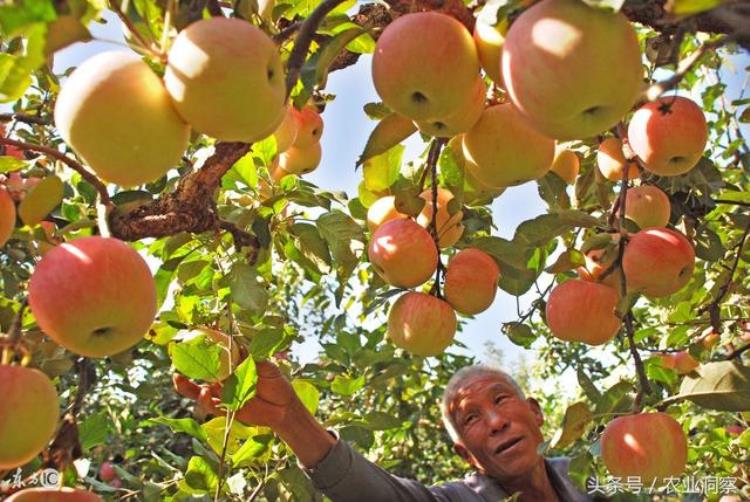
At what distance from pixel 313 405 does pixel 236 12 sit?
5.21ft

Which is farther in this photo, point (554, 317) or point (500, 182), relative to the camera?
point (554, 317)

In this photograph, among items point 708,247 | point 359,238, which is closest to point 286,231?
point 359,238

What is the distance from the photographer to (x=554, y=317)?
6.17 ft

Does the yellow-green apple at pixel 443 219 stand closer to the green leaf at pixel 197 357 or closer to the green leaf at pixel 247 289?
the green leaf at pixel 247 289

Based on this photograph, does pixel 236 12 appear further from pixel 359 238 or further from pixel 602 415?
pixel 602 415

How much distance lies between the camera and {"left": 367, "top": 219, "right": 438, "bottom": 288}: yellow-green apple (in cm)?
174

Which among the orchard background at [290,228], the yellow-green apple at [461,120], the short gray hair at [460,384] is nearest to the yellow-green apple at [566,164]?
the orchard background at [290,228]

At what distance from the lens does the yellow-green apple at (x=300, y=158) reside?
2.23 m

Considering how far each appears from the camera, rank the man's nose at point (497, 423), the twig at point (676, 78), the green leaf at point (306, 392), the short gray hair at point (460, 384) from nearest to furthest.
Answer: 1. the twig at point (676, 78)
2. the green leaf at point (306, 392)
3. the man's nose at point (497, 423)
4. the short gray hair at point (460, 384)

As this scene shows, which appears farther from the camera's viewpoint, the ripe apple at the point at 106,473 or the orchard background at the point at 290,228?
the ripe apple at the point at 106,473

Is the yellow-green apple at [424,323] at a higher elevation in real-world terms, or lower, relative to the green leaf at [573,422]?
lower

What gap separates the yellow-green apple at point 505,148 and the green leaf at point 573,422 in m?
0.54

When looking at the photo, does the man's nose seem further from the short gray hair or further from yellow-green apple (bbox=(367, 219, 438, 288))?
yellow-green apple (bbox=(367, 219, 438, 288))

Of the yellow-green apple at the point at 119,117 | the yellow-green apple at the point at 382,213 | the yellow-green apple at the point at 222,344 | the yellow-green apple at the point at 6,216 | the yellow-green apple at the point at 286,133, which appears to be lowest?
the yellow-green apple at the point at 222,344
